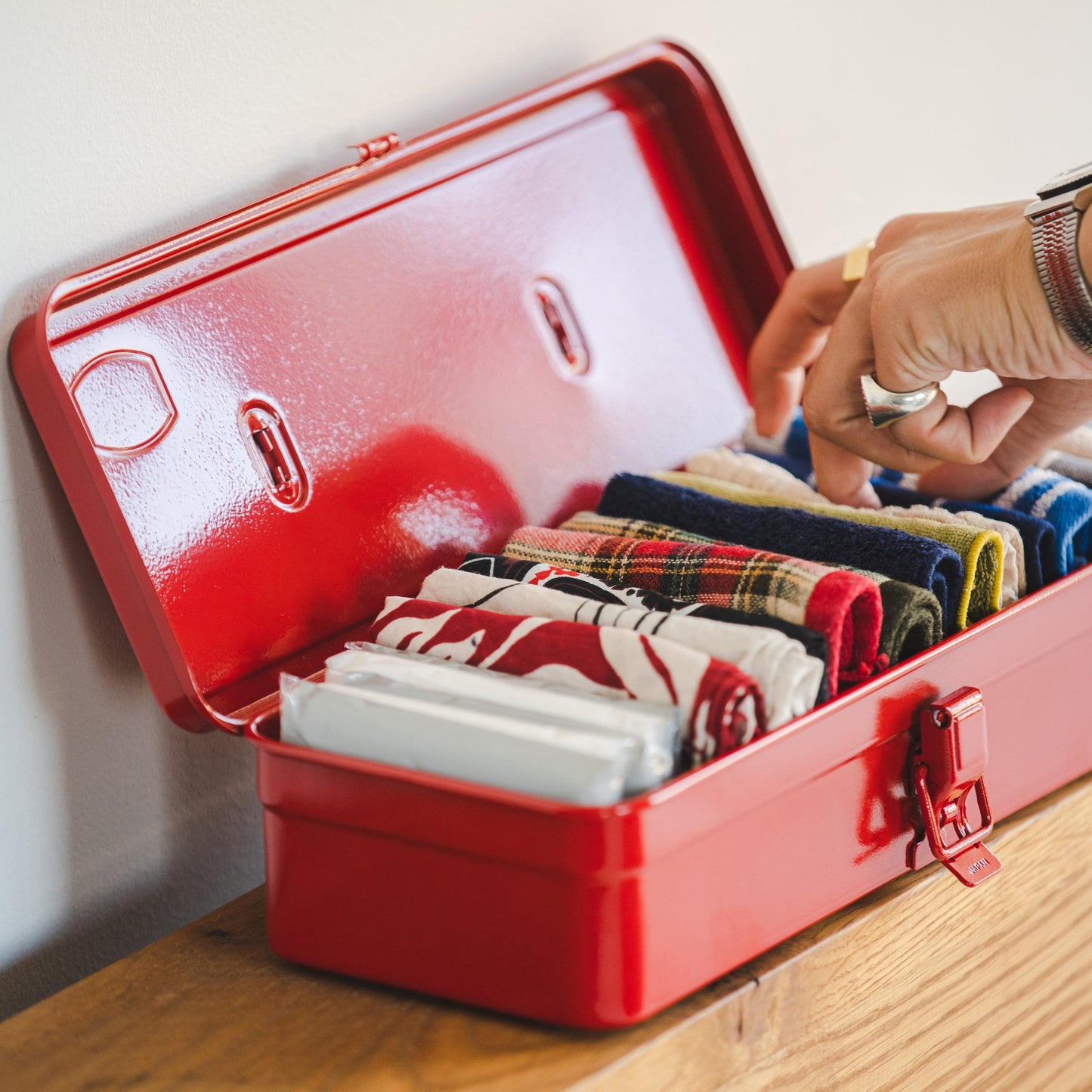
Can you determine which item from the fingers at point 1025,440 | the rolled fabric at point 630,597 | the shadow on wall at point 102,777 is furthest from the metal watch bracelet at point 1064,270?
the shadow on wall at point 102,777

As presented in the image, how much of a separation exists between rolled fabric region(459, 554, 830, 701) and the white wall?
221mm

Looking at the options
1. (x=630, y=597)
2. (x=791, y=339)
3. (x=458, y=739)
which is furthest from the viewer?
(x=791, y=339)

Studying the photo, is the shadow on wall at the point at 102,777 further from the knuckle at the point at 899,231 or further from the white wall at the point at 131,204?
the knuckle at the point at 899,231

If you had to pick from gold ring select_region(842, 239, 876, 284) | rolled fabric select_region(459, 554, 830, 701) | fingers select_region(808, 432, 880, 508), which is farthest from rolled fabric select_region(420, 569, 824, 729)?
gold ring select_region(842, 239, 876, 284)

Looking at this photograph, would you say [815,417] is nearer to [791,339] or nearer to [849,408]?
[849,408]

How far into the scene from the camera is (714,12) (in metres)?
0.91

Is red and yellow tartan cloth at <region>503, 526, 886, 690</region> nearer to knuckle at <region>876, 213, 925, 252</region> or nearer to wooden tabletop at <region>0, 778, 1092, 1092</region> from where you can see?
wooden tabletop at <region>0, 778, 1092, 1092</region>

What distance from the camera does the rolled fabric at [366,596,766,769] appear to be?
1.66ft

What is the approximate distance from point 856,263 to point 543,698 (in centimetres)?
43

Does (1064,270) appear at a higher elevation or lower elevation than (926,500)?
higher

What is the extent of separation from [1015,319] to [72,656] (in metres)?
0.53

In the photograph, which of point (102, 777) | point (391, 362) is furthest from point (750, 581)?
point (102, 777)

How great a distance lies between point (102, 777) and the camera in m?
0.67

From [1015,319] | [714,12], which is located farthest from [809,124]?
[1015,319]
